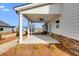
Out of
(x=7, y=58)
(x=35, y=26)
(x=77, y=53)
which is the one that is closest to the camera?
(x=7, y=58)

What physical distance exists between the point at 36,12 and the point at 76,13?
A: 4.90 m

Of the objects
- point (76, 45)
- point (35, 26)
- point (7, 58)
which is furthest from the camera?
point (35, 26)

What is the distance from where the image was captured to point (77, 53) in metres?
8.09

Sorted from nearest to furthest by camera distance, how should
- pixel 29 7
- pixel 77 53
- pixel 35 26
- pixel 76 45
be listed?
1. pixel 77 53
2. pixel 76 45
3. pixel 29 7
4. pixel 35 26

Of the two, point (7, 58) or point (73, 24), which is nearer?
point (7, 58)

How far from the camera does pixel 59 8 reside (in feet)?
42.4

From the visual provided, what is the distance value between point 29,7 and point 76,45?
5399 mm

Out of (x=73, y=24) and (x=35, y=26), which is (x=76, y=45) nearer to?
(x=73, y=24)

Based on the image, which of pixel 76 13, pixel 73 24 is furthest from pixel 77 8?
pixel 73 24

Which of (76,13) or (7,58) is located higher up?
(76,13)

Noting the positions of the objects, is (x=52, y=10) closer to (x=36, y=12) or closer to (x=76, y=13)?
(x=36, y=12)

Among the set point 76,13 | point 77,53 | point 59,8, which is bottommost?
point 77,53

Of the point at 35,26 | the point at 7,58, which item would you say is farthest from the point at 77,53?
the point at 35,26

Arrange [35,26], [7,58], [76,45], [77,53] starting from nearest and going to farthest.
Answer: [7,58]
[77,53]
[76,45]
[35,26]
